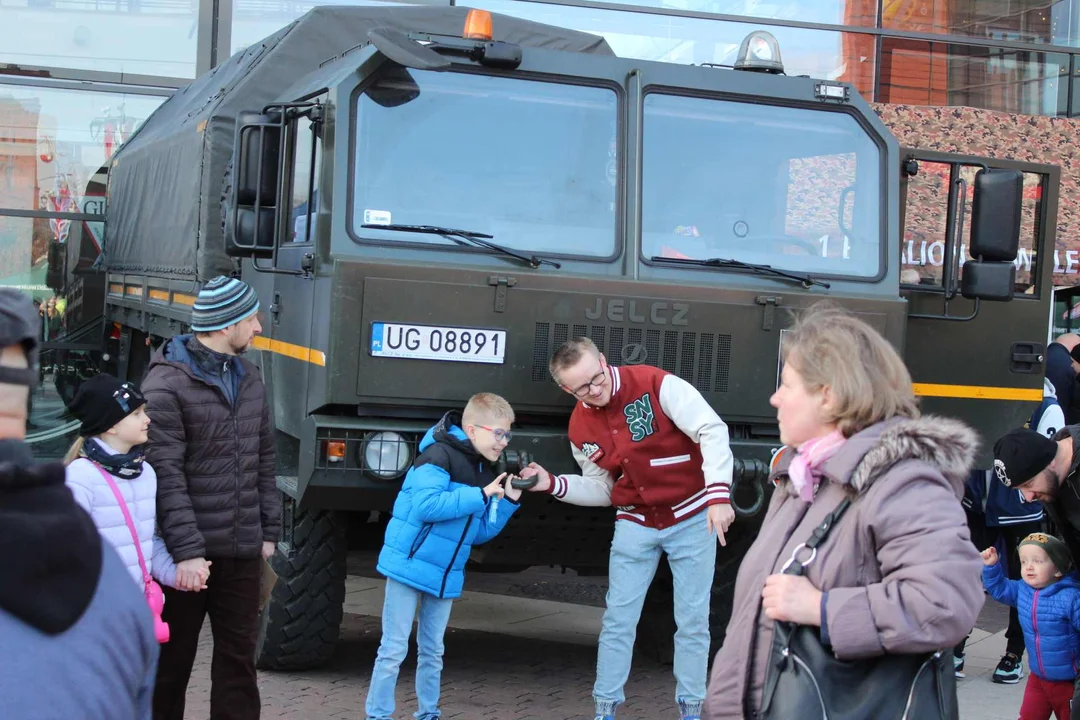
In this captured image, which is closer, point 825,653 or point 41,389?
point 825,653

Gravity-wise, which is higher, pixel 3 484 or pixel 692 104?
pixel 692 104

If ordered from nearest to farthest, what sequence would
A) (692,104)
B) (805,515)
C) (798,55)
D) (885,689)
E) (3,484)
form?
(3,484), (885,689), (805,515), (692,104), (798,55)

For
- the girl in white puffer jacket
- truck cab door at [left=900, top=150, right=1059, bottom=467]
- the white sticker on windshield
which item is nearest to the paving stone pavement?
truck cab door at [left=900, top=150, right=1059, bottom=467]

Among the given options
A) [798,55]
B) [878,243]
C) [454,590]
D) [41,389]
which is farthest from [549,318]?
[798,55]

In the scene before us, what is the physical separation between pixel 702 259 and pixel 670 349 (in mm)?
434

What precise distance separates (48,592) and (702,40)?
1268cm

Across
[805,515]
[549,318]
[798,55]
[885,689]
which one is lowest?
[885,689]

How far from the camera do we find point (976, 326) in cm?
626

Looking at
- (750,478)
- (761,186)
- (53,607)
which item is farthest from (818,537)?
(761,186)

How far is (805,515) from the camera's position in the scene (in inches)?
105

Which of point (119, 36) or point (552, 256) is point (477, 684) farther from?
point (119, 36)

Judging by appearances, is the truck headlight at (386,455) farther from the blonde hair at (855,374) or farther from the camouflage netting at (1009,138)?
the camouflage netting at (1009,138)

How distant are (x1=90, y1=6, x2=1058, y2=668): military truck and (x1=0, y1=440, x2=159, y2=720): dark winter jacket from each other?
11.4 ft

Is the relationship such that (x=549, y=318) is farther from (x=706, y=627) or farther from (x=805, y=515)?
(x=805, y=515)
